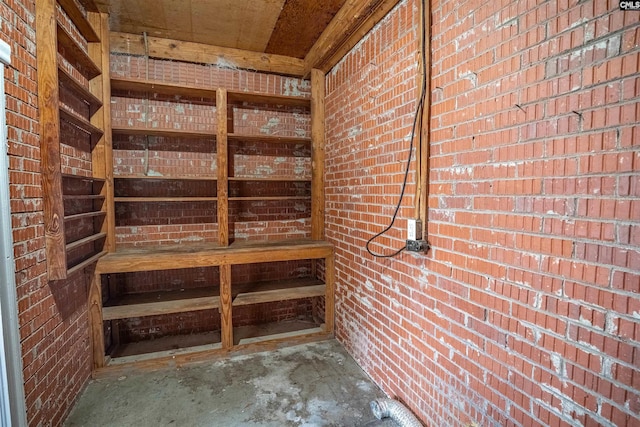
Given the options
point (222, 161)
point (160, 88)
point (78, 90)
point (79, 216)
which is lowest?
point (79, 216)

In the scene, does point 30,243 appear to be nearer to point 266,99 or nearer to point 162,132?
point 162,132

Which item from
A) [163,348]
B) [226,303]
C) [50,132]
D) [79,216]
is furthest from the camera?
[163,348]

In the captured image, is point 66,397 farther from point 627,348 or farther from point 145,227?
point 627,348

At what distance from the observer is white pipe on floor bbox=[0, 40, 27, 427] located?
4.72ft

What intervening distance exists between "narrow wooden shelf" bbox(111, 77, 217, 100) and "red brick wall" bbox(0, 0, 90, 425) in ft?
3.25

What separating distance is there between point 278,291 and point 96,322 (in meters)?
1.54

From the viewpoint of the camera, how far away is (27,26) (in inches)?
66.7

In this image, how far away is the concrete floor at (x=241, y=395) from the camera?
2.04m

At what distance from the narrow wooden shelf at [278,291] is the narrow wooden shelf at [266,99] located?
198 cm

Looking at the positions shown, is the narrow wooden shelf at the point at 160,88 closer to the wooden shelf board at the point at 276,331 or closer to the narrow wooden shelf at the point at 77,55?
the narrow wooden shelf at the point at 77,55

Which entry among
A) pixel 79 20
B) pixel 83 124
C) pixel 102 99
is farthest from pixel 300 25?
pixel 83 124

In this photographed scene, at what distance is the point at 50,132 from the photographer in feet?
5.87

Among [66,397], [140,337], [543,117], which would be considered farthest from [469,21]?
[140,337]

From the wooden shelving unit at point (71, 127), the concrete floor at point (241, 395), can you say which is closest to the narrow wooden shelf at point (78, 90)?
the wooden shelving unit at point (71, 127)
